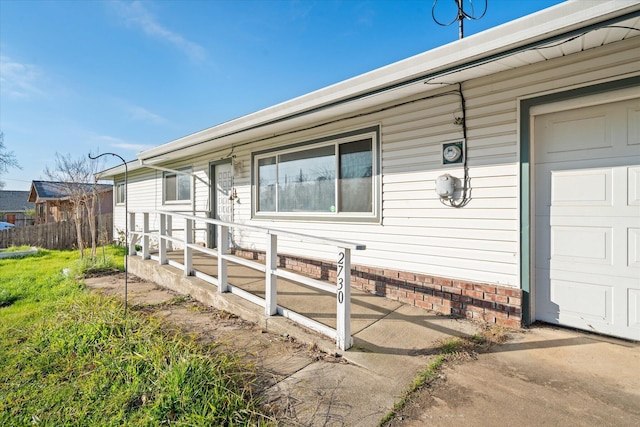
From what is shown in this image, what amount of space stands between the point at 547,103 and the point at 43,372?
5.63 m

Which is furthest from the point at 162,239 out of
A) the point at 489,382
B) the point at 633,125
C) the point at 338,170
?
the point at 633,125

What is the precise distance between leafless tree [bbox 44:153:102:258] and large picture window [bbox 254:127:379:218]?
18.4ft

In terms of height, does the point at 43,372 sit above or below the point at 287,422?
below

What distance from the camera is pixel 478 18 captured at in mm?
4219

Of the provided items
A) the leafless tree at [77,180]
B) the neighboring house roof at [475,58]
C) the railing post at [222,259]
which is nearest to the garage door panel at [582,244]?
the neighboring house roof at [475,58]

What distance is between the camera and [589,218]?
299cm

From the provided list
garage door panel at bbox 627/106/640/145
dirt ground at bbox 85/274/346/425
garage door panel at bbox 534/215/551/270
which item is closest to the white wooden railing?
dirt ground at bbox 85/274/346/425

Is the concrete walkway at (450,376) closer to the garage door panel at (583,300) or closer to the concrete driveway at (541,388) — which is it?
the concrete driveway at (541,388)

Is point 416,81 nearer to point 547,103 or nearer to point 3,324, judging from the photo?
point 547,103

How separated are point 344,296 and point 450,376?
104 cm

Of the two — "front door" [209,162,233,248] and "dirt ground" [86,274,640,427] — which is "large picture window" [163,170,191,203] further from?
"dirt ground" [86,274,640,427]

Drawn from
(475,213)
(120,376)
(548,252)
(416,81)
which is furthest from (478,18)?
(120,376)

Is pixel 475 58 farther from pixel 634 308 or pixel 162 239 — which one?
pixel 162 239

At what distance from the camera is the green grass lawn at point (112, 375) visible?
2045 mm
